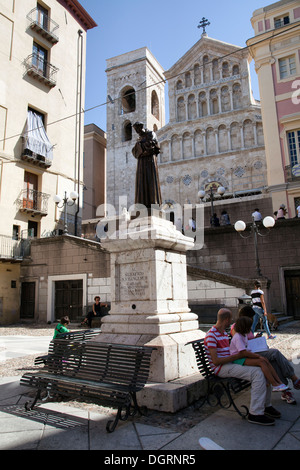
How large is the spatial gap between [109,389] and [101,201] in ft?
126

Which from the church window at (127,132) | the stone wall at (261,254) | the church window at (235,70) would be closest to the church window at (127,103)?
the church window at (127,132)

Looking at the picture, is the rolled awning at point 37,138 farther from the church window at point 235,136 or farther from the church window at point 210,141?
the church window at point 235,136

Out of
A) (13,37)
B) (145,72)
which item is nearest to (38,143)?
(13,37)

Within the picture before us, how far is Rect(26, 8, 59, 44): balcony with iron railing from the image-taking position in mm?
22031

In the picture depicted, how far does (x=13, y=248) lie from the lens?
19000 mm

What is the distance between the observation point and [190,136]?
33.6 m

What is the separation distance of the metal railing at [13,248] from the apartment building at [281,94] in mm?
14832

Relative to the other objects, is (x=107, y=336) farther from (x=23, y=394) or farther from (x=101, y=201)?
(x=101, y=201)

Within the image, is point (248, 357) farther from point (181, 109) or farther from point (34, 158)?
point (181, 109)

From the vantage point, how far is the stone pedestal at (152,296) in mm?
5105

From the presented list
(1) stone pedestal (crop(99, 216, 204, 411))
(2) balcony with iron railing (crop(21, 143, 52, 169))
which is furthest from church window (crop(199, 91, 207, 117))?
(1) stone pedestal (crop(99, 216, 204, 411))

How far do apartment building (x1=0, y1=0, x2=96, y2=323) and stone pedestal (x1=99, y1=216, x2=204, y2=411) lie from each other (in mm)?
13686

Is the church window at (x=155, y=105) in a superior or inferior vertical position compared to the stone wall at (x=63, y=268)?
superior
